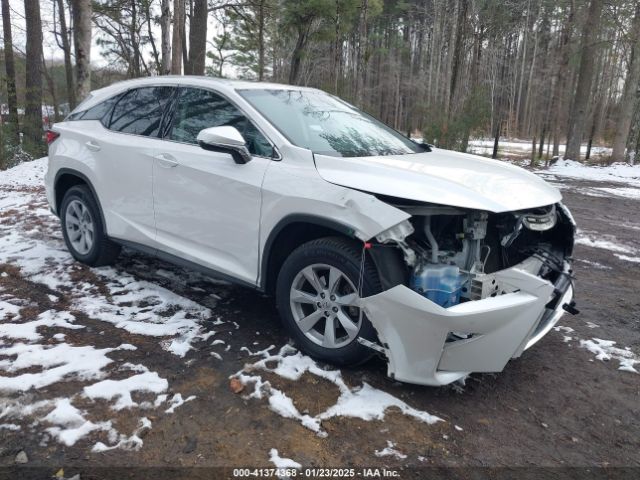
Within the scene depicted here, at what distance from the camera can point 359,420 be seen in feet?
8.98

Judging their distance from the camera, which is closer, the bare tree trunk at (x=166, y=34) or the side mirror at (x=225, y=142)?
the side mirror at (x=225, y=142)

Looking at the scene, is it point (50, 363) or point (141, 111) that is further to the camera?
point (141, 111)

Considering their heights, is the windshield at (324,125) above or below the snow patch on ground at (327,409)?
above

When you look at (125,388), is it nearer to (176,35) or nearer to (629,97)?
(176,35)

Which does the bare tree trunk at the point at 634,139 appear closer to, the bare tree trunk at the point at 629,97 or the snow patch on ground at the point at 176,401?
the bare tree trunk at the point at 629,97

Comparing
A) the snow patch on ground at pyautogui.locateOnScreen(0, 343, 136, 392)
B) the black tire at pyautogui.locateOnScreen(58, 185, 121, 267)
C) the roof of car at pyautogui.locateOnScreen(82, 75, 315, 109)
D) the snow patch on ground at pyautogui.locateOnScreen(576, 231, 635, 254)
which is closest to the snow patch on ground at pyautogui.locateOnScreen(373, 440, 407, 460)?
the snow patch on ground at pyautogui.locateOnScreen(0, 343, 136, 392)

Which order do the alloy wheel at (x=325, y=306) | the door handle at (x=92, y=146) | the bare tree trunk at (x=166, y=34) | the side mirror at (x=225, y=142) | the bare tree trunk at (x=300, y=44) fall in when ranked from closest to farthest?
the alloy wheel at (x=325, y=306)
the side mirror at (x=225, y=142)
the door handle at (x=92, y=146)
the bare tree trunk at (x=166, y=34)
the bare tree trunk at (x=300, y=44)

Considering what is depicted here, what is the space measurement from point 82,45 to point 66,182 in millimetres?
7267

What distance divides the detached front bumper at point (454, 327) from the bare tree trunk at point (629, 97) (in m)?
19.2

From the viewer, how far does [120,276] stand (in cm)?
480

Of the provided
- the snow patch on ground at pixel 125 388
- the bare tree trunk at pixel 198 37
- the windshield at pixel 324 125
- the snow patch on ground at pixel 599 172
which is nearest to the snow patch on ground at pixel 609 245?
the windshield at pixel 324 125

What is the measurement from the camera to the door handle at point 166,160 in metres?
3.89

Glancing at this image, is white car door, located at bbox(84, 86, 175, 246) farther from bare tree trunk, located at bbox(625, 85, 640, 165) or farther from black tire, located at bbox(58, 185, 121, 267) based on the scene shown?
bare tree trunk, located at bbox(625, 85, 640, 165)

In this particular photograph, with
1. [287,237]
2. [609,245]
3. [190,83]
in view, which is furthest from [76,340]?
[609,245]
